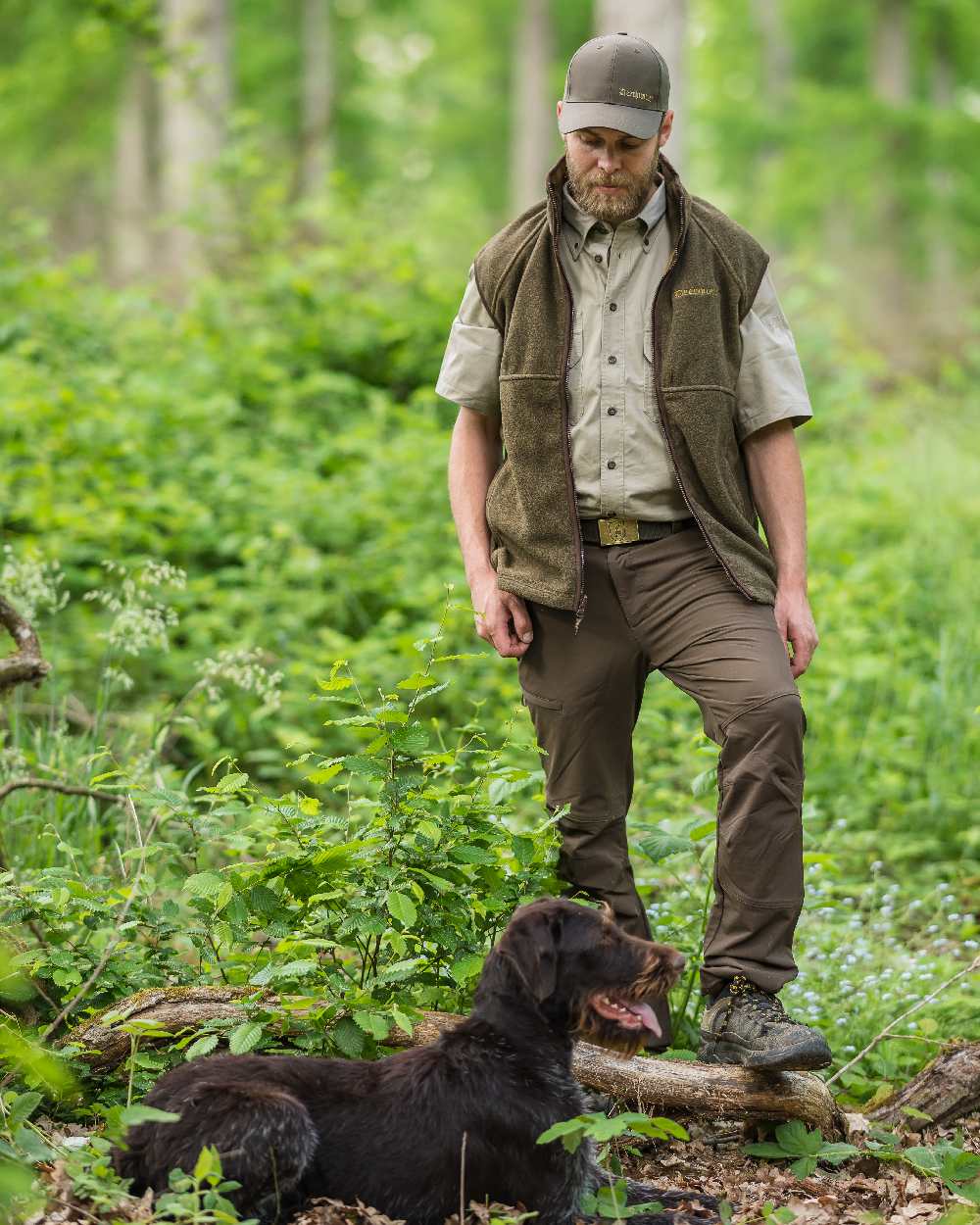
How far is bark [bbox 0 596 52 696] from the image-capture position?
4414 mm

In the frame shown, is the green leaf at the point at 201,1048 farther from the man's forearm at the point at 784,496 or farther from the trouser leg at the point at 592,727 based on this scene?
the man's forearm at the point at 784,496

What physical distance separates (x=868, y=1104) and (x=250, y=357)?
770 cm

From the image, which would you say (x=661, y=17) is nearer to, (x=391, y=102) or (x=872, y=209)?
(x=872, y=209)

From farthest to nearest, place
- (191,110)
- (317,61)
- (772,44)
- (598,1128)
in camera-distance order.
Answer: (772,44)
(317,61)
(191,110)
(598,1128)

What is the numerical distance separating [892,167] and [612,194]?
21177 mm

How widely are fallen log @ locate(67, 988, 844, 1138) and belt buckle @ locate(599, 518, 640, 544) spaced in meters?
1.48

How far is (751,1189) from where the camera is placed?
12.2 feet

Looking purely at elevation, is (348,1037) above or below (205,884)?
below

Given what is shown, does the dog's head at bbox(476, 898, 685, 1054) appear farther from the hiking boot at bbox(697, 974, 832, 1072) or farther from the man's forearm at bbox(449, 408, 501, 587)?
the man's forearm at bbox(449, 408, 501, 587)

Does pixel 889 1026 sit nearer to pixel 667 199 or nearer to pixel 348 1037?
pixel 348 1037

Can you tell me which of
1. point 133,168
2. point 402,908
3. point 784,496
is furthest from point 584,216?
point 133,168

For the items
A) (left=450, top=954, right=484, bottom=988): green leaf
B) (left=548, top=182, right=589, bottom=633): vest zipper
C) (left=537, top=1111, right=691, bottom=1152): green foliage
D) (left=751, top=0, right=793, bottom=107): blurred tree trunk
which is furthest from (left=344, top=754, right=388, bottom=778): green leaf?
(left=751, top=0, right=793, bottom=107): blurred tree trunk

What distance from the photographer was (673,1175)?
3832 mm

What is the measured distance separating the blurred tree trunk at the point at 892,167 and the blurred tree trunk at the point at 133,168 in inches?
471
